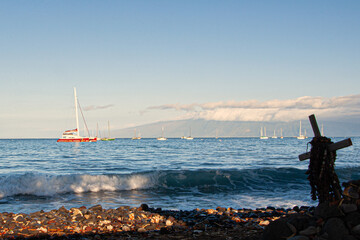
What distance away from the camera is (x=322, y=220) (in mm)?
6168

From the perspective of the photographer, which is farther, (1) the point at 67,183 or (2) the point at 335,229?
(1) the point at 67,183

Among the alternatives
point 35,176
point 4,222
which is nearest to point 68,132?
point 35,176

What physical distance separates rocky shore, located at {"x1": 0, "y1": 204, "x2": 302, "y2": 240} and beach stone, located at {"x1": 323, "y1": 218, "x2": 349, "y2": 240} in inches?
88.4

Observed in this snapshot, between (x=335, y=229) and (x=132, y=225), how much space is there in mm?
5597

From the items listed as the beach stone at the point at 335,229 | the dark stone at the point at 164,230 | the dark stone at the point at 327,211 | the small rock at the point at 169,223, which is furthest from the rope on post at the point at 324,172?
the small rock at the point at 169,223

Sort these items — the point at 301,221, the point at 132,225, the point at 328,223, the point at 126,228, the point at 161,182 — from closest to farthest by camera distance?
the point at 328,223, the point at 301,221, the point at 126,228, the point at 132,225, the point at 161,182

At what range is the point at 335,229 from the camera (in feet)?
19.1

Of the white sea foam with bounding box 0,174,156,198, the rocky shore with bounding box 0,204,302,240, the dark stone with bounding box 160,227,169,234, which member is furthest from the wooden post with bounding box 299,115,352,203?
the white sea foam with bounding box 0,174,156,198

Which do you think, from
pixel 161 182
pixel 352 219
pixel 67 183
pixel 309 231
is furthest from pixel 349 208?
pixel 67 183

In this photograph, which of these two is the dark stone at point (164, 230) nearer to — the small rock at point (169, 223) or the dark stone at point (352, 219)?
the small rock at point (169, 223)

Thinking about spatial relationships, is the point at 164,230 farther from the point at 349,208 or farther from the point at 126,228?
the point at 349,208

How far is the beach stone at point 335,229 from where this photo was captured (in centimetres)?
574

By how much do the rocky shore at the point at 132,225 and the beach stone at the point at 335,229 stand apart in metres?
2.25

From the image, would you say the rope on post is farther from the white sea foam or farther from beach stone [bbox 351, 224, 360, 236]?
the white sea foam
